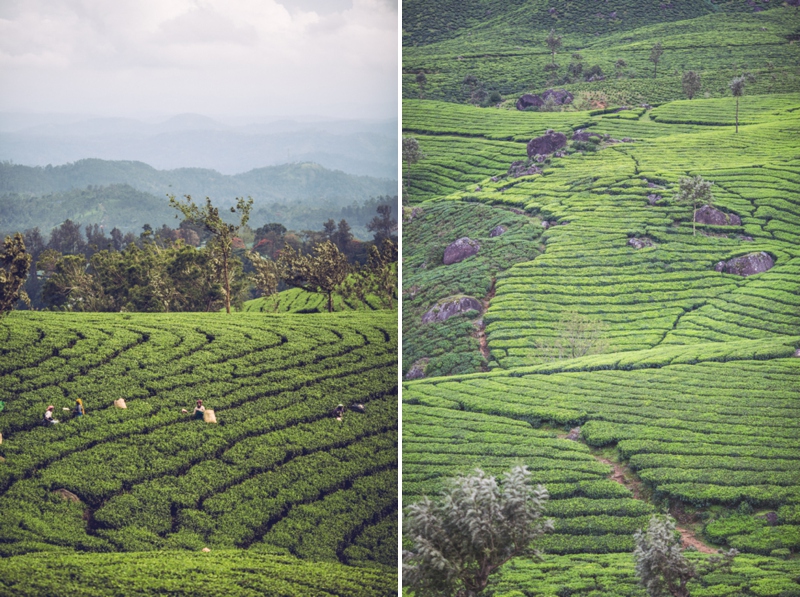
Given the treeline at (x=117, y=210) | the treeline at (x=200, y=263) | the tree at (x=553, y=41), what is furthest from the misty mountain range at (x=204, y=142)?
the tree at (x=553, y=41)

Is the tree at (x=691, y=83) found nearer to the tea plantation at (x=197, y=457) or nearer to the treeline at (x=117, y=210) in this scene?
the treeline at (x=117, y=210)

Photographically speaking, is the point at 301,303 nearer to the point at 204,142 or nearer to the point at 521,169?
the point at 204,142

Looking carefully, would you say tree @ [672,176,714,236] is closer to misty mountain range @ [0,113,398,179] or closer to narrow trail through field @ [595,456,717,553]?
narrow trail through field @ [595,456,717,553]

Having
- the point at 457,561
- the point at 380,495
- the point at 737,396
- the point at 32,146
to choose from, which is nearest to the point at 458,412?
the point at 380,495

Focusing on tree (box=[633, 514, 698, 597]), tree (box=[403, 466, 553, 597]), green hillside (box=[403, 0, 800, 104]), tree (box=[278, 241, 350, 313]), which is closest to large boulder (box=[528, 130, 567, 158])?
green hillside (box=[403, 0, 800, 104])

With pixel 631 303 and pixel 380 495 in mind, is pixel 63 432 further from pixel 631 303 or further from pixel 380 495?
pixel 631 303

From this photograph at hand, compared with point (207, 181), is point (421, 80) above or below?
above

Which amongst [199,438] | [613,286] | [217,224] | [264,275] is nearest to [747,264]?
[613,286]
